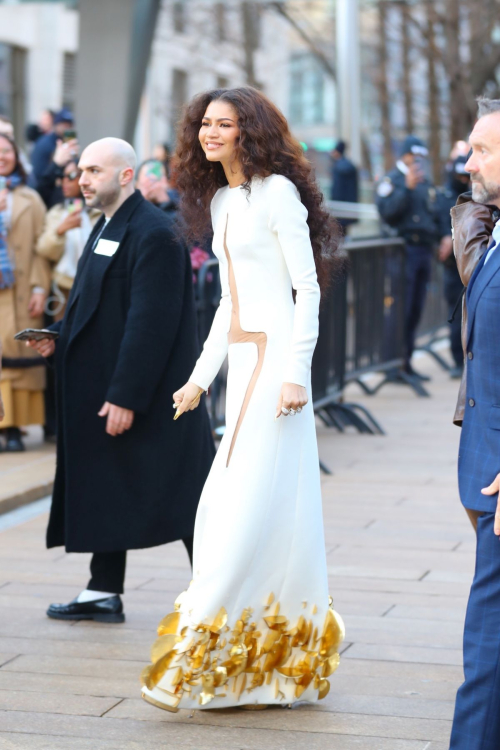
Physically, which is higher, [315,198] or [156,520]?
[315,198]

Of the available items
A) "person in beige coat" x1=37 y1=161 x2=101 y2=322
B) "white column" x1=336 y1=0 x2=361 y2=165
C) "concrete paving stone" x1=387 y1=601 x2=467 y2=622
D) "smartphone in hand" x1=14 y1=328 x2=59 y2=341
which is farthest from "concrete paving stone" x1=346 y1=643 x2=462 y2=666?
"white column" x1=336 y1=0 x2=361 y2=165

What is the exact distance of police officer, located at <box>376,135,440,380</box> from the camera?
12.3 m

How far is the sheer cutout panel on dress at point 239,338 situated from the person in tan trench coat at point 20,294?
4614 mm

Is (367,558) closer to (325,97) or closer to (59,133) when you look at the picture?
(59,133)

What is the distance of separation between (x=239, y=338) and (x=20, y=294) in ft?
15.7

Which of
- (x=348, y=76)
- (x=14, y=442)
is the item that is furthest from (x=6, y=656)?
(x=348, y=76)

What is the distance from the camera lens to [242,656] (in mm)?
4039

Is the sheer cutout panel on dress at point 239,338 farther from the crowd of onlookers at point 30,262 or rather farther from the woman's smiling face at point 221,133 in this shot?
the crowd of onlookers at point 30,262

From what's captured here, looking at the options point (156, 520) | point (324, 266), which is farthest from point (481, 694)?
point (156, 520)

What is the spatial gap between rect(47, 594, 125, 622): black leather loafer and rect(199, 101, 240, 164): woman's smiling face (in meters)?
1.99

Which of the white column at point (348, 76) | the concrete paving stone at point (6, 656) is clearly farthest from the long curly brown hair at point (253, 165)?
the white column at point (348, 76)

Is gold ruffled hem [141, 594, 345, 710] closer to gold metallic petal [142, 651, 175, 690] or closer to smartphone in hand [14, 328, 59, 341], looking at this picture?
gold metallic petal [142, 651, 175, 690]

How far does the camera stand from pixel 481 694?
3.32m

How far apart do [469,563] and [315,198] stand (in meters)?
2.64
